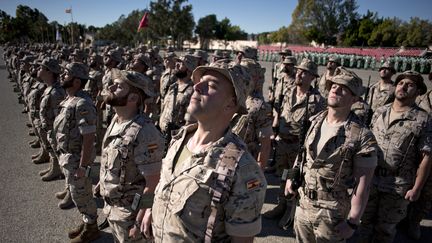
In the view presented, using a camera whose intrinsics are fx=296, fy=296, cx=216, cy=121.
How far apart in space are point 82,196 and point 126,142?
6.92 ft

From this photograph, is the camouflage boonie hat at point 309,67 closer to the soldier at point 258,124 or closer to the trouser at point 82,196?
the soldier at point 258,124

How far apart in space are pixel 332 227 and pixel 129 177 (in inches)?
87.5

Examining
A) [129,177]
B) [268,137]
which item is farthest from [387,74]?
[129,177]

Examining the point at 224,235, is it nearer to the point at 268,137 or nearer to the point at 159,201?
the point at 159,201

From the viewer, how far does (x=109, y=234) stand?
486 cm

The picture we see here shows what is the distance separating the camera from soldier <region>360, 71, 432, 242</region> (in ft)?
13.1

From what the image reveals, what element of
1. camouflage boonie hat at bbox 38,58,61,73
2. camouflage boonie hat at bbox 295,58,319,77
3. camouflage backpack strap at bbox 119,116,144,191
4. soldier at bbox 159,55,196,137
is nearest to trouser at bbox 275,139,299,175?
camouflage boonie hat at bbox 295,58,319,77

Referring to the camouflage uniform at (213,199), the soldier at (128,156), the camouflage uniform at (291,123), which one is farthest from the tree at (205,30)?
→ the camouflage uniform at (213,199)

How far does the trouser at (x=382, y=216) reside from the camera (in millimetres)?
4082

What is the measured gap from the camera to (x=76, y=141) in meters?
4.82

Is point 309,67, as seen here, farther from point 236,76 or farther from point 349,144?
point 236,76

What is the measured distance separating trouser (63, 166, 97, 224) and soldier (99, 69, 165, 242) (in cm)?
145

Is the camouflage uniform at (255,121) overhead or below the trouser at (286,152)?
overhead

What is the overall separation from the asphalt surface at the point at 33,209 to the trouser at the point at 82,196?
454 millimetres
